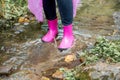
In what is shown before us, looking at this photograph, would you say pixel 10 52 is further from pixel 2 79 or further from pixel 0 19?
pixel 0 19

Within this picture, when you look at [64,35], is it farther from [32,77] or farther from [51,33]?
[32,77]

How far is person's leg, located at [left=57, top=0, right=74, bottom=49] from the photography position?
3050 millimetres

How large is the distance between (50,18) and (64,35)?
257 mm

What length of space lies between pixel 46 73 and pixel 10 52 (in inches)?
23.6

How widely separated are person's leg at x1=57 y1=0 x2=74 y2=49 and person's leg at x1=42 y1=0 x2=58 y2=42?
21 cm

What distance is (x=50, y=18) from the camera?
3389 mm

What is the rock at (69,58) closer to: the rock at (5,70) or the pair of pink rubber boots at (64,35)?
the pair of pink rubber boots at (64,35)

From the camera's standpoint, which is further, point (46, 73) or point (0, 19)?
point (0, 19)

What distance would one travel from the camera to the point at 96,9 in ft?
14.4

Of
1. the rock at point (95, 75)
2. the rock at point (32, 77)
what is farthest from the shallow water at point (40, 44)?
the rock at point (95, 75)

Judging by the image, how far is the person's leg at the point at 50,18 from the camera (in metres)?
3.29

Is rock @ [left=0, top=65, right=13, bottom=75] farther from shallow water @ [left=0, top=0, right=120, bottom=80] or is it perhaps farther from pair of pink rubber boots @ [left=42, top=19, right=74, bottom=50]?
pair of pink rubber boots @ [left=42, top=19, right=74, bottom=50]

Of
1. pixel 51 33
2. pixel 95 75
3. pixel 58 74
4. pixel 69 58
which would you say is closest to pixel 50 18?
pixel 51 33

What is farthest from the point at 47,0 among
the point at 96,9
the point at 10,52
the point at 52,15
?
the point at 96,9
